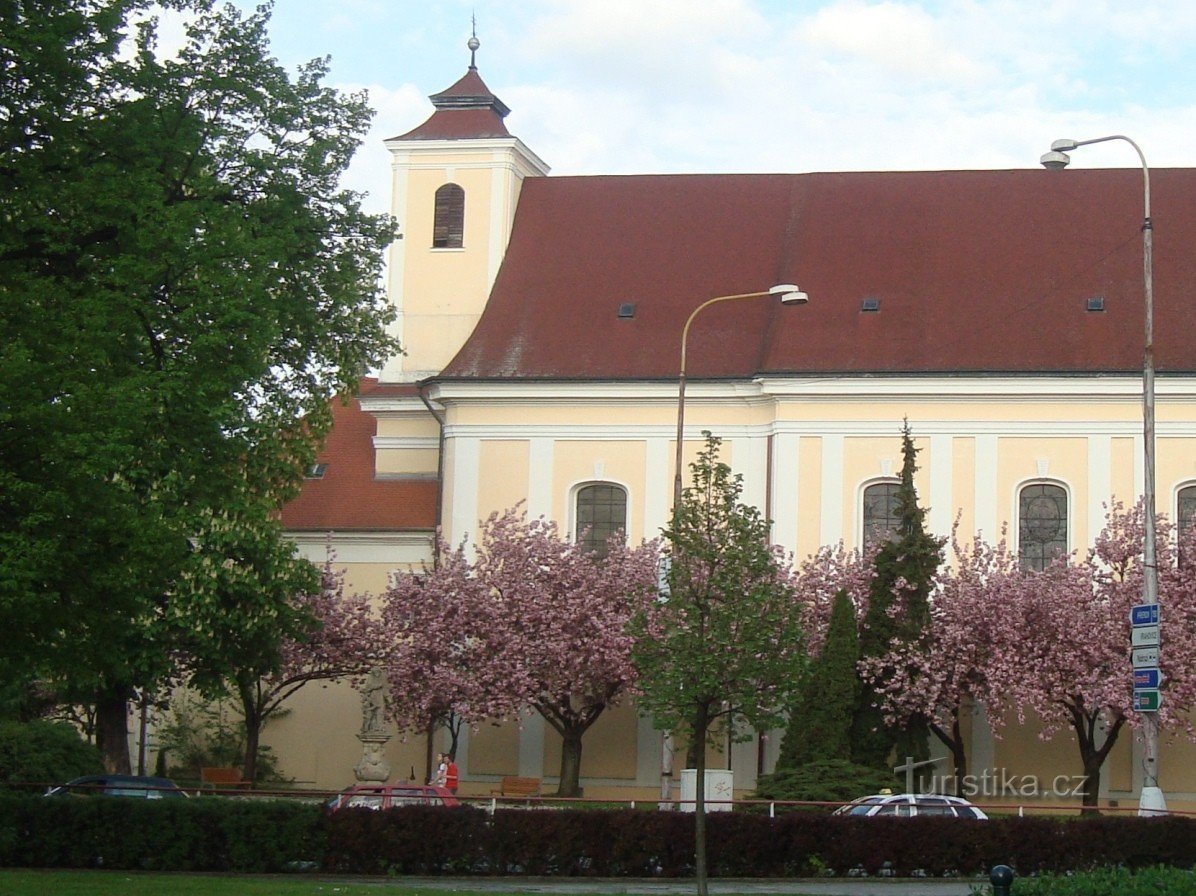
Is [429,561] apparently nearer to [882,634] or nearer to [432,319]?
[432,319]

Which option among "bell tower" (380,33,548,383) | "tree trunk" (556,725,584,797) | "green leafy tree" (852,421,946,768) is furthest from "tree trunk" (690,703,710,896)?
"bell tower" (380,33,548,383)

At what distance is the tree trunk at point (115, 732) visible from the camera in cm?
3925

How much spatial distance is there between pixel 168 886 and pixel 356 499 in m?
27.3

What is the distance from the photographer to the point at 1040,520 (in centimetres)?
4709

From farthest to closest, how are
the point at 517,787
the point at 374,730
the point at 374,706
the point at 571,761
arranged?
the point at 374,706 < the point at 374,730 < the point at 517,787 < the point at 571,761

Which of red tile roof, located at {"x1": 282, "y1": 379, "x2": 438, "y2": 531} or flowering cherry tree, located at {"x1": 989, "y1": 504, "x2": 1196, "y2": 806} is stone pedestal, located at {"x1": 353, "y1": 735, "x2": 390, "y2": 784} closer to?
red tile roof, located at {"x1": 282, "y1": 379, "x2": 438, "y2": 531}

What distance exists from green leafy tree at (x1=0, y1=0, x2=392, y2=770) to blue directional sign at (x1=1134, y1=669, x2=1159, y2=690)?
42.3 feet

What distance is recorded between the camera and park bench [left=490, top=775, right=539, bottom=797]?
45625 mm

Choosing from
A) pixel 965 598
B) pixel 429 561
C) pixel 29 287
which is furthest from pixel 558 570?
pixel 29 287

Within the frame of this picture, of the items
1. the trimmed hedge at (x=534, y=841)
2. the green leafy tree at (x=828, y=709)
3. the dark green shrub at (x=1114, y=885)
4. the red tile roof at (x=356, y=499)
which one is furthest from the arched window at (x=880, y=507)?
the dark green shrub at (x=1114, y=885)

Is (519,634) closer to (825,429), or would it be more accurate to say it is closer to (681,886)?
(825,429)

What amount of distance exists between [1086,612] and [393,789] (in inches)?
738

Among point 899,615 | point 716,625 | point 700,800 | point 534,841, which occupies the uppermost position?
point 899,615

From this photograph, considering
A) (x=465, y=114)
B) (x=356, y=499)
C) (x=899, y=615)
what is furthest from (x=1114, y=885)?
(x=465, y=114)
